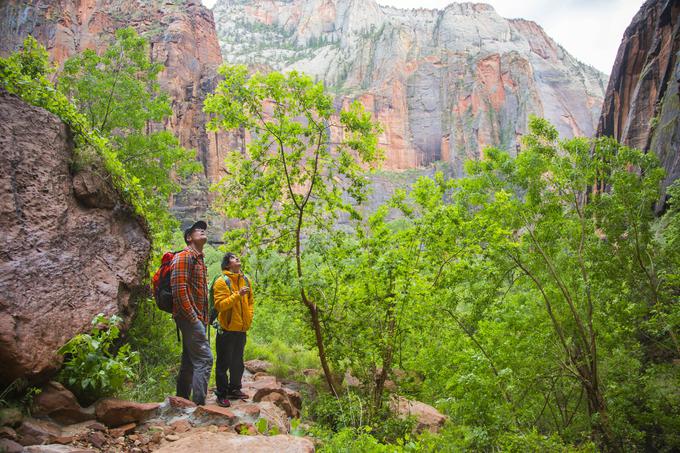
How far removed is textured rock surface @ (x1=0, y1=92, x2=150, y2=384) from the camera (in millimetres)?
3309

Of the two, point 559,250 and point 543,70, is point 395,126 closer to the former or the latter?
point 543,70

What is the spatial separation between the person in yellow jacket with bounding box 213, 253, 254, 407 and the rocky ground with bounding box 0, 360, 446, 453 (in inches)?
34.7

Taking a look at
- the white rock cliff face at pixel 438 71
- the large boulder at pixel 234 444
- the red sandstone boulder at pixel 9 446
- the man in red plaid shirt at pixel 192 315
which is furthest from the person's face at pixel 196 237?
the white rock cliff face at pixel 438 71

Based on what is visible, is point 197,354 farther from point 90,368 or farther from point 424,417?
point 424,417

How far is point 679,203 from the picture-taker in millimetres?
7449

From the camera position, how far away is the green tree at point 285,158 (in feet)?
18.5

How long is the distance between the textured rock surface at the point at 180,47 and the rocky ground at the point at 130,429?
3671cm

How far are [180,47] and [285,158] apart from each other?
154 feet

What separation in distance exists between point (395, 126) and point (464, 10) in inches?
1783

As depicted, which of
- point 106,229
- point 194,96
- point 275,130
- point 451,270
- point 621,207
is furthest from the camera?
point 194,96

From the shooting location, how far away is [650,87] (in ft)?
62.4

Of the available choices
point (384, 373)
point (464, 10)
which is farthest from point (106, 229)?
point (464, 10)

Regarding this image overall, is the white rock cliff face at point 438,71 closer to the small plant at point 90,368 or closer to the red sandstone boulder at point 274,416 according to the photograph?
the red sandstone boulder at point 274,416

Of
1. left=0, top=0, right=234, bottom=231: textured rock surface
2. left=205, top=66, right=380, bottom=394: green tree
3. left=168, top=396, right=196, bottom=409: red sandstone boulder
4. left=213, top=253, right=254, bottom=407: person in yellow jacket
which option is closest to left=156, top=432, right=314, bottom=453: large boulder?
left=168, top=396, right=196, bottom=409: red sandstone boulder
